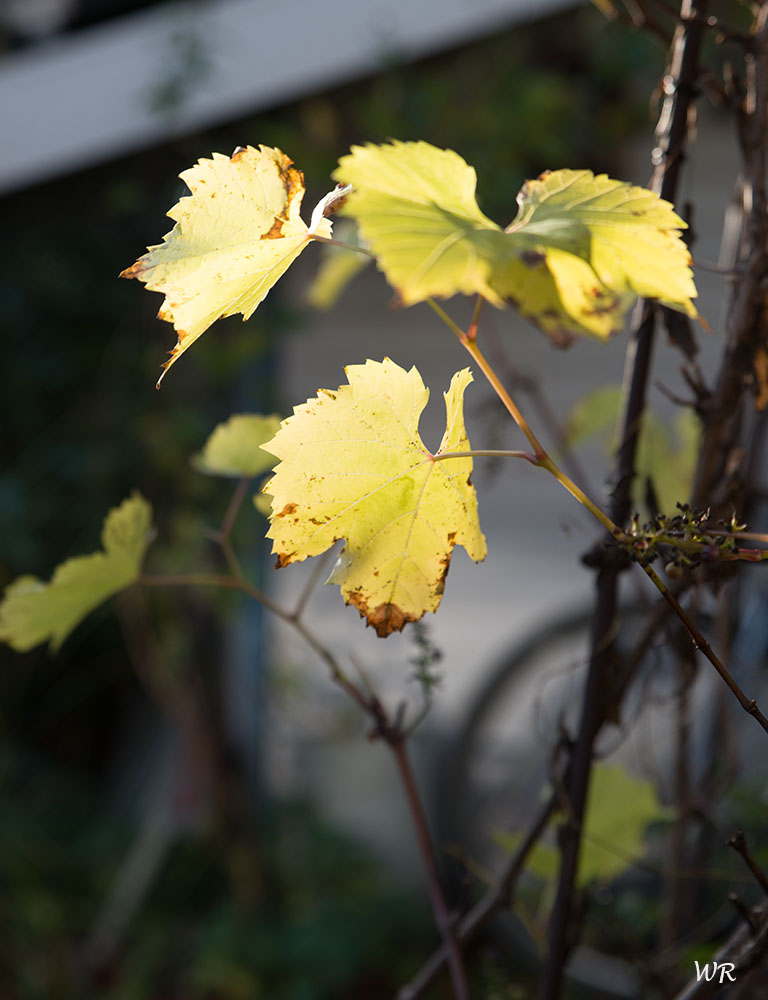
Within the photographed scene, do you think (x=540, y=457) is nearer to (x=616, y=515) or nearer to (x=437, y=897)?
(x=616, y=515)

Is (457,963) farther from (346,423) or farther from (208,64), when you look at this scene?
(208,64)

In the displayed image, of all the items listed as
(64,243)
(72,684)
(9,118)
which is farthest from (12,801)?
(9,118)

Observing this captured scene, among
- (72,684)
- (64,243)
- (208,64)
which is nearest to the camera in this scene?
(208,64)

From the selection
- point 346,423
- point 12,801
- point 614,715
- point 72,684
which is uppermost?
point 346,423

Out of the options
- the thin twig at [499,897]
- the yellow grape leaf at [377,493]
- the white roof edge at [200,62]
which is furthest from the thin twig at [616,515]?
the white roof edge at [200,62]

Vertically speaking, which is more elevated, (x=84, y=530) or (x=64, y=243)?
(x=64, y=243)

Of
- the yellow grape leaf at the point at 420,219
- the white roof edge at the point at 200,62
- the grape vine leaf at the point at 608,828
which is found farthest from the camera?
the white roof edge at the point at 200,62

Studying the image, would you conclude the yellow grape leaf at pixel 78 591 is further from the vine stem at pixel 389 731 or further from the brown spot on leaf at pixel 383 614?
the brown spot on leaf at pixel 383 614
